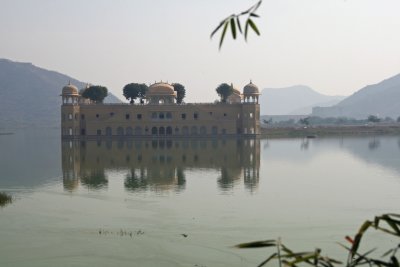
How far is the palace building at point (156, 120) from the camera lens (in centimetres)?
6388

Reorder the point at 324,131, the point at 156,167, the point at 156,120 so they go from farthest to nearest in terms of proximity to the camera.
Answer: the point at 324,131, the point at 156,120, the point at 156,167

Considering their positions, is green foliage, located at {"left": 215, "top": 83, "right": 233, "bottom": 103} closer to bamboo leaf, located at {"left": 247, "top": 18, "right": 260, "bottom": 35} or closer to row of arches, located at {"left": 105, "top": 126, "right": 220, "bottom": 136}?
row of arches, located at {"left": 105, "top": 126, "right": 220, "bottom": 136}

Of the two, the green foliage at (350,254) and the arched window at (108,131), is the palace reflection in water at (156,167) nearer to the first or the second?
the arched window at (108,131)

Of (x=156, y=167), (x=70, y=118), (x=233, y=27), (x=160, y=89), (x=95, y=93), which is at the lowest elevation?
(x=156, y=167)

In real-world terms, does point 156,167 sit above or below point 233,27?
below

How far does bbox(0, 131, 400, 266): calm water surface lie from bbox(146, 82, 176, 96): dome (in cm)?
3195

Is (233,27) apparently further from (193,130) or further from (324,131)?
(324,131)

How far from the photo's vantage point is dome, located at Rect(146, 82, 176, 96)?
65.3 meters

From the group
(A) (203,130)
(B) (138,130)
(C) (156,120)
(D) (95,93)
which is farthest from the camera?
(D) (95,93)

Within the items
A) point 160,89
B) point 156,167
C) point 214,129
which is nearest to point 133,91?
point 160,89

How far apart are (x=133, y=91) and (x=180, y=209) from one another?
169 ft

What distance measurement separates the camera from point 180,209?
18062 mm

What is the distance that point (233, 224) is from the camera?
15.6 m

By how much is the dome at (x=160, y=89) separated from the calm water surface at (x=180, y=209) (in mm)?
31953
